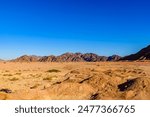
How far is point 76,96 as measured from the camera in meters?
22.3

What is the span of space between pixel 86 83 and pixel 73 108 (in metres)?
12.5

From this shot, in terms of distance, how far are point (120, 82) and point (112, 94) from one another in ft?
Answer: 18.2

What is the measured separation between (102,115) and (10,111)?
12.8ft

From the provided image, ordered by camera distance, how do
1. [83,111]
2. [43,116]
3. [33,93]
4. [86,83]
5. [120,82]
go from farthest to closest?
[120,82]
[86,83]
[33,93]
[83,111]
[43,116]

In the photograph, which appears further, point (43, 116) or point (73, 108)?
point (73, 108)

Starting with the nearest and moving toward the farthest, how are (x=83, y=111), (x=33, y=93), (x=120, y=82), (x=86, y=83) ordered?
(x=83, y=111) < (x=33, y=93) < (x=86, y=83) < (x=120, y=82)

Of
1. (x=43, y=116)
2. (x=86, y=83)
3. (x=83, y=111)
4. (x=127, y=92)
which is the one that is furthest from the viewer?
(x=86, y=83)

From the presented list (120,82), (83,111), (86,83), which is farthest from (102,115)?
(120,82)

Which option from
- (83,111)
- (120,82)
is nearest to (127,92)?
(120,82)

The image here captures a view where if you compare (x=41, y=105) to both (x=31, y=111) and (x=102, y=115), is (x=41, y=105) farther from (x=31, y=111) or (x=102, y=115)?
(x=102, y=115)

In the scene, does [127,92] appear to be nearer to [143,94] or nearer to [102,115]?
[143,94]

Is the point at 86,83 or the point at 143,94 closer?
the point at 143,94

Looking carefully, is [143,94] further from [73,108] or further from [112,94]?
[73,108]

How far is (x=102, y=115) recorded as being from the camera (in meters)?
12.6
